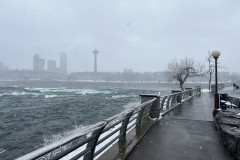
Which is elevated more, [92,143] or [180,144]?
[92,143]

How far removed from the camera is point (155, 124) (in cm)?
788

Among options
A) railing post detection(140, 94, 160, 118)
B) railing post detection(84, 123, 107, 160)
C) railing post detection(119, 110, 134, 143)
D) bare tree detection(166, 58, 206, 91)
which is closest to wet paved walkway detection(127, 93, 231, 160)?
railing post detection(119, 110, 134, 143)

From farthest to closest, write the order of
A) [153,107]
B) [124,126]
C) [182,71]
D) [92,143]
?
1. [182,71]
2. [153,107]
3. [124,126]
4. [92,143]

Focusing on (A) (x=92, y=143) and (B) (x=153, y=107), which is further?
(B) (x=153, y=107)

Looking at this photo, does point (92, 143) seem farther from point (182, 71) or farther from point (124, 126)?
point (182, 71)

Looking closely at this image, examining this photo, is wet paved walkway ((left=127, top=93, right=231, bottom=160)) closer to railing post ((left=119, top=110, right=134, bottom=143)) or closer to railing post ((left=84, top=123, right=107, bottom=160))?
railing post ((left=119, top=110, right=134, bottom=143))

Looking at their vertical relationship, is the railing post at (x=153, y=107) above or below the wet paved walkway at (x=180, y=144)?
above

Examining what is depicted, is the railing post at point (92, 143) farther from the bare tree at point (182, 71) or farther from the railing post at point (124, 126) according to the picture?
the bare tree at point (182, 71)

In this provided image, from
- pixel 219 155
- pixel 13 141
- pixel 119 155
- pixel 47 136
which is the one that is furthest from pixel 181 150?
pixel 13 141

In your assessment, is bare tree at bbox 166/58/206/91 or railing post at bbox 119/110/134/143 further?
bare tree at bbox 166/58/206/91

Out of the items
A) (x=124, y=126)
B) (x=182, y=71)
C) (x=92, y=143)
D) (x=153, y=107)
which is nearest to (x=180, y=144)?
(x=124, y=126)

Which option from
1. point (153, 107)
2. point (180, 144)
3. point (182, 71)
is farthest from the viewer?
point (182, 71)

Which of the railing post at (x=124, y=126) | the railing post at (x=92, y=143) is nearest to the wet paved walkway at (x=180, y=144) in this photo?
the railing post at (x=124, y=126)

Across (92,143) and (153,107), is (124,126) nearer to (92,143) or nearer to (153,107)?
(92,143)
